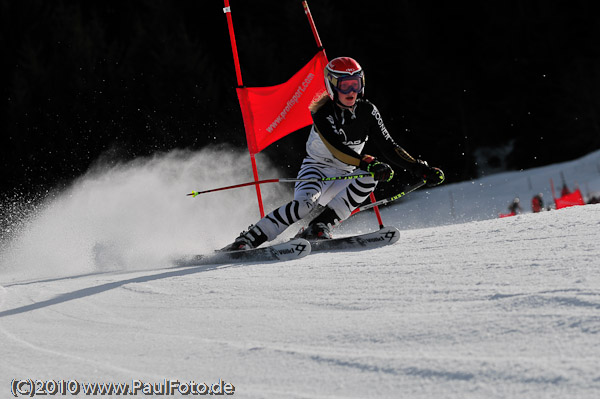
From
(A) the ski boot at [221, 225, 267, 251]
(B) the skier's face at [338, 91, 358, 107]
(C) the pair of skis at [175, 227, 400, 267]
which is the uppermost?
(B) the skier's face at [338, 91, 358, 107]

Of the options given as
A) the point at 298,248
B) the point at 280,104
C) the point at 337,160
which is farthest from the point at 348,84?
the point at 280,104

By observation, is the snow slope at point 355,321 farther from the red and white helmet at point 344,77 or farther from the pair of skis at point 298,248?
the red and white helmet at point 344,77

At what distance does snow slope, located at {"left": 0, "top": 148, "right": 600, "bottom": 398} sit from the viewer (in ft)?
6.09

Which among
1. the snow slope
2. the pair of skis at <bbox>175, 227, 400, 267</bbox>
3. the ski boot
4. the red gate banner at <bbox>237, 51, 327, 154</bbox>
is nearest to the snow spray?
the pair of skis at <bbox>175, 227, 400, 267</bbox>

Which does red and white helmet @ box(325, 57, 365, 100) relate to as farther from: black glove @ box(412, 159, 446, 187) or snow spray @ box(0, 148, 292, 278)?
snow spray @ box(0, 148, 292, 278)

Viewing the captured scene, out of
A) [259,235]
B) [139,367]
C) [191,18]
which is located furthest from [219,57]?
[139,367]

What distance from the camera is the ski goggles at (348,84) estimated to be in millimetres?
4738

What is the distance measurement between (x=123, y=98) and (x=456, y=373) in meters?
23.7

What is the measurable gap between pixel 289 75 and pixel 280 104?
19.1 m

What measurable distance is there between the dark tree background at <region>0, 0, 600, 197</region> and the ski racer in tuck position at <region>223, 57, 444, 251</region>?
53.5 feet

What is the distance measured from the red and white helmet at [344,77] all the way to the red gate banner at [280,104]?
126 cm

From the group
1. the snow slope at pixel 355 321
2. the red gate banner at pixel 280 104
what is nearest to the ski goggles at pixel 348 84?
the snow slope at pixel 355 321

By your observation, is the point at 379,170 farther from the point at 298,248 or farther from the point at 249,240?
the point at 249,240

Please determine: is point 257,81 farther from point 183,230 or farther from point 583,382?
point 583,382
